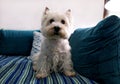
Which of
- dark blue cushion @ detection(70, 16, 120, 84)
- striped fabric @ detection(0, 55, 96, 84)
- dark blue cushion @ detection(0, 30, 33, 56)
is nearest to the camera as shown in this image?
dark blue cushion @ detection(70, 16, 120, 84)

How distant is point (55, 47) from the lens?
5.97 feet

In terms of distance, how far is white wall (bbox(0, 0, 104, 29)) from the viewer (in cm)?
296

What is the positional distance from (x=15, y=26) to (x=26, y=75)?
4.84 feet

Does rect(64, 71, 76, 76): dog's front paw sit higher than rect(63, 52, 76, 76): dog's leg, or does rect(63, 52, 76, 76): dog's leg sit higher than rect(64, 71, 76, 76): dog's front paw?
rect(63, 52, 76, 76): dog's leg

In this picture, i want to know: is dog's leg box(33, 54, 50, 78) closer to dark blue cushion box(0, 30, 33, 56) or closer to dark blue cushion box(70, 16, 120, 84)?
dark blue cushion box(70, 16, 120, 84)

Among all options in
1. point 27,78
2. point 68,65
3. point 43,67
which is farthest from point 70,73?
point 27,78

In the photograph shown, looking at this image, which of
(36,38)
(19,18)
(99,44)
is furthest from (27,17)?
(99,44)

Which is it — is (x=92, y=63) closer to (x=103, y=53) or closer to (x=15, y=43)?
(x=103, y=53)

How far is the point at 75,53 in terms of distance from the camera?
1.84m

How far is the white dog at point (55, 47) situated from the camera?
1.76 metres

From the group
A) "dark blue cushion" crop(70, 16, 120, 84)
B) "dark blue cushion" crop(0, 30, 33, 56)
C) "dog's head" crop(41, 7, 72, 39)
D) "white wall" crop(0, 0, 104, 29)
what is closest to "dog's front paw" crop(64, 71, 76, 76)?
"dark blue cushion" crop(70, 16, 120, 84)

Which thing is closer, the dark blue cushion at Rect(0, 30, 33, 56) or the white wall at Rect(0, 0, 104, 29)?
the dark blue cushion at Rect(0, 30, 33, 56)

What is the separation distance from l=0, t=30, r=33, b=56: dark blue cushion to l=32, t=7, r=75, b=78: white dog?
91 centimetres

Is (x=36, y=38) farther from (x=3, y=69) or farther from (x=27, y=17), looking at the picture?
(x=3, y=69)
